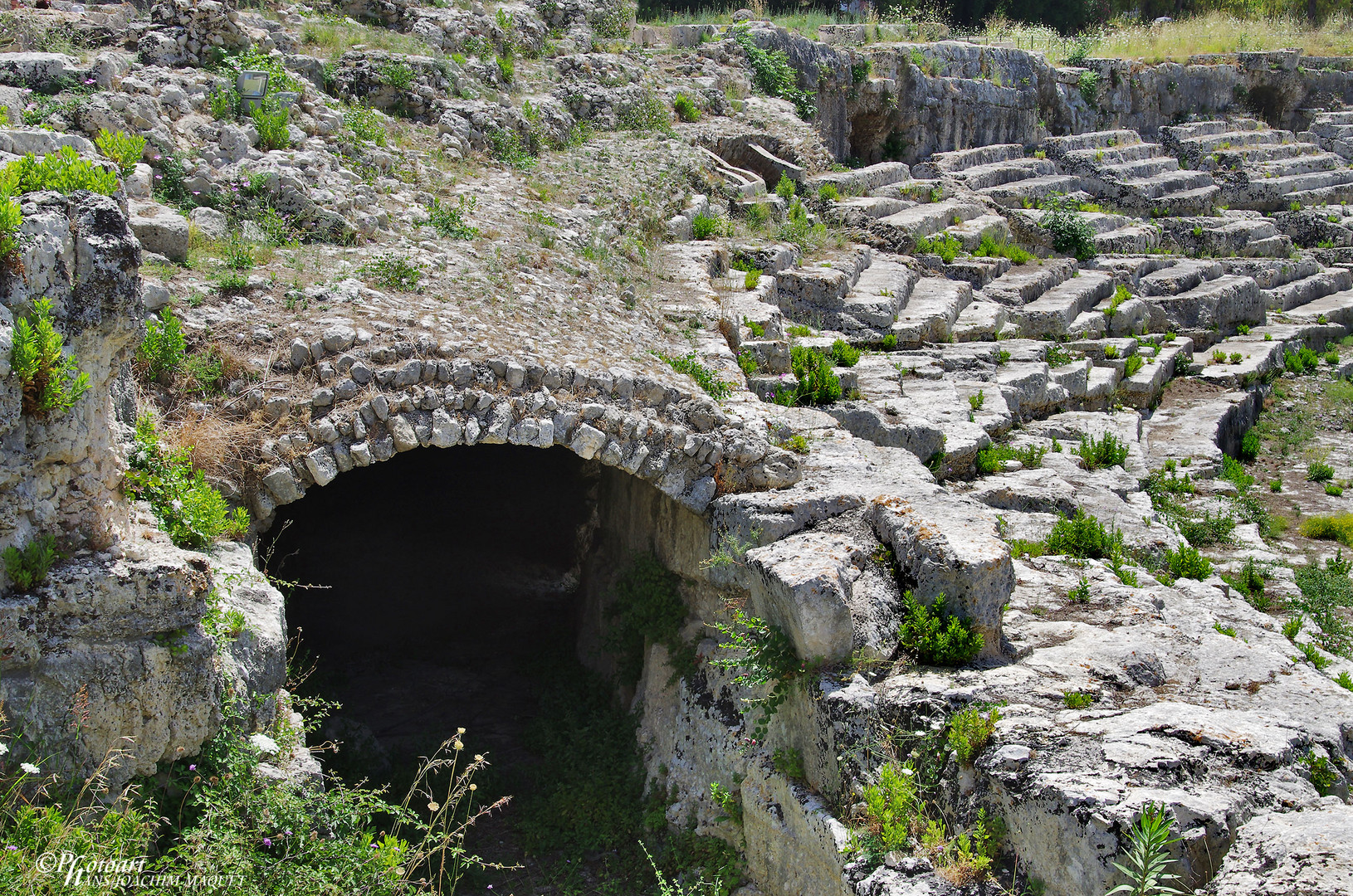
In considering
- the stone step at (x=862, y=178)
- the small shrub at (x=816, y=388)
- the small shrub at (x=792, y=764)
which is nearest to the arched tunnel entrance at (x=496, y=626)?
the small shrub at (x=816, y=388)

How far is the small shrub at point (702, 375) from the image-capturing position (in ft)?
27.0

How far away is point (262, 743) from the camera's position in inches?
211

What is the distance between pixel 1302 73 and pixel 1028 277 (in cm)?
1514

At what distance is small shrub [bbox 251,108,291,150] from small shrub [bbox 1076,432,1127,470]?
27.3 feet

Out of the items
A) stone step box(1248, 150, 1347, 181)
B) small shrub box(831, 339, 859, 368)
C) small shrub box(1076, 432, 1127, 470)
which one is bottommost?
small shrub box(1076, 432, 1127, 470)

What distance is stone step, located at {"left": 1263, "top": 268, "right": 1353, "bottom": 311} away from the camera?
655 inches

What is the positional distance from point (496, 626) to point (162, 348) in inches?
226

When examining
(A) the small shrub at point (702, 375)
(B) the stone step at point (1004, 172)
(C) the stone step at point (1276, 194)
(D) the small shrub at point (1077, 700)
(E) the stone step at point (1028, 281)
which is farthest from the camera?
(C) the stone step at point (1276, 194)

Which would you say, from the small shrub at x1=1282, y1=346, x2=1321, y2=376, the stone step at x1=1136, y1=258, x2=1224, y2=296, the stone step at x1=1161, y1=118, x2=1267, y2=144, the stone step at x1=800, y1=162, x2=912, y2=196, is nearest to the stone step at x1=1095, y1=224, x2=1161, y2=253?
the stone step at x1=1136, y1=258, x2=1224, y2=296

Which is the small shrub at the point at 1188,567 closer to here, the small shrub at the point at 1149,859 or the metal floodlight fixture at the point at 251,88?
the small shrub at the point at 1149,859

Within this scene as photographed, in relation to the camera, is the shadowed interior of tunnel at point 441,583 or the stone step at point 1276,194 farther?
the stone step at point 1276,194

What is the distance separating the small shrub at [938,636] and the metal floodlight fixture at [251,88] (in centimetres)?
783

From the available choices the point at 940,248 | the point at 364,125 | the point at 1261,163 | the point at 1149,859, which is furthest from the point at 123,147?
the point at 1261,163

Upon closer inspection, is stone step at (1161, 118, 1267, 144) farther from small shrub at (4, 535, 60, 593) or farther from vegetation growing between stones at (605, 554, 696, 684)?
small shrub at (4, 535, 60, 593)
